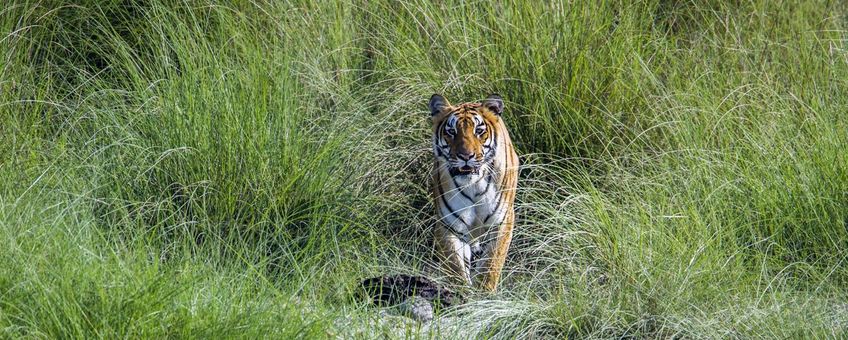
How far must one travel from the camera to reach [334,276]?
451 centimetres

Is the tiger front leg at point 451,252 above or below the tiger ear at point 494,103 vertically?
below

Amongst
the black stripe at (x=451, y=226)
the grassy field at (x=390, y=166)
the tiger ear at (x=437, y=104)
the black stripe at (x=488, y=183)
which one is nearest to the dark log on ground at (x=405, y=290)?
the grassy field at (x=390, y=166)

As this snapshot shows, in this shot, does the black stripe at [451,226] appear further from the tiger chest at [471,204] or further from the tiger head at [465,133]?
the tiger head at [465,133]

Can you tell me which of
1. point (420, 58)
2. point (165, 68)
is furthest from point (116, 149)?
point (420, 58)

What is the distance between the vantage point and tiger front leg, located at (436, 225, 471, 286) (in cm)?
489

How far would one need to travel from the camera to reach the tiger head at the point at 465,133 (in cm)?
482

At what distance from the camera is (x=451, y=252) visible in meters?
4.91

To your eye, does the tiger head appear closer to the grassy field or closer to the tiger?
the tiger

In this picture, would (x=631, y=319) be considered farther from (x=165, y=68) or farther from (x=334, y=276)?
(x=165, y=68)

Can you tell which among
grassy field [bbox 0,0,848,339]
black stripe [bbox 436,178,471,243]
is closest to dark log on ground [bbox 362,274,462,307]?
grassy field [bbox 0,0,848,339]

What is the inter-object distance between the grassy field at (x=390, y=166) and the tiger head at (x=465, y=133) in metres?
0.30

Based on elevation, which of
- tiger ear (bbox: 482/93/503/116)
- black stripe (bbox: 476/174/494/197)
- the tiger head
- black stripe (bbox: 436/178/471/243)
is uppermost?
tiger ear (bbox: 482/93/503/116)

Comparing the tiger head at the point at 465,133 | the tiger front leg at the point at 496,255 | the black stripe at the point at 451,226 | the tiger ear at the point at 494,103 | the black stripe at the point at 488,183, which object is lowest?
the tiger front leg at the point at 496,255

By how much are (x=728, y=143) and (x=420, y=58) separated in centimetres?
138
